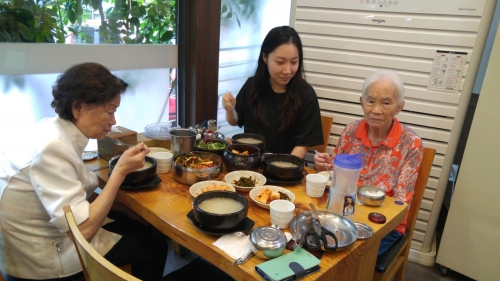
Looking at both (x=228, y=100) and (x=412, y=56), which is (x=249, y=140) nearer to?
(x=228, y=100)

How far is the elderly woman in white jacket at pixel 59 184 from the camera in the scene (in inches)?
45.4

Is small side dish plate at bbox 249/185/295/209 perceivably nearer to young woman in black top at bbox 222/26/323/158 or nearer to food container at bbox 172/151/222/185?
food container at bbox 172/151/222/185

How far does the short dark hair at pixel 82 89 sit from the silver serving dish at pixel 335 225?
2.71 feet

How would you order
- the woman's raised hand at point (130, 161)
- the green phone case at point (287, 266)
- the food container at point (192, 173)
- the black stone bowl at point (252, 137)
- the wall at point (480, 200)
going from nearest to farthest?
the green phone case at point (287, 266) < the woman's raised hand at point (130, 161) < the food container at point (192, 173) < the black stone bowl at point (252, 137) < the wall at point (480, 200)

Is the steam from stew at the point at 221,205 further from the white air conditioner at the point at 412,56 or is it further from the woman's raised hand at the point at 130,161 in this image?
the white air conditioner at the point at 412,56

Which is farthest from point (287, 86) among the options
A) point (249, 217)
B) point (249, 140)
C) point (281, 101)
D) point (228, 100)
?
point (249, 217)

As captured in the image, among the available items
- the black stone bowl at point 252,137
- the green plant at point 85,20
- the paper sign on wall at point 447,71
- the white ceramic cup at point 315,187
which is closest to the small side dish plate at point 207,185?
the white ceramic cup at point 315,187

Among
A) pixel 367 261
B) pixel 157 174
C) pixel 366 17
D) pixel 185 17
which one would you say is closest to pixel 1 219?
pixel 157 174

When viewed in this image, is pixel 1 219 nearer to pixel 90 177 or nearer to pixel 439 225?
pixel 90 177

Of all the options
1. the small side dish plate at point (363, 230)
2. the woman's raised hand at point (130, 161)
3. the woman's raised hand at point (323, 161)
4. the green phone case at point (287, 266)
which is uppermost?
the woman's raised hand at point (130, 161)

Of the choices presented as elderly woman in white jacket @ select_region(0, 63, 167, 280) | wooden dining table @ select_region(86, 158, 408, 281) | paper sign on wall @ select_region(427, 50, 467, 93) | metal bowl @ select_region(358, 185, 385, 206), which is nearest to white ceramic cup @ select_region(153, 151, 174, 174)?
wooden dining table @ select_region(86, 158, 408, 281)

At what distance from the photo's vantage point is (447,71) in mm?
2090

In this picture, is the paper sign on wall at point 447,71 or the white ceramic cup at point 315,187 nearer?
the white ceramic cup at point 315,187

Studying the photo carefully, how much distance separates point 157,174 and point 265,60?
100cm
